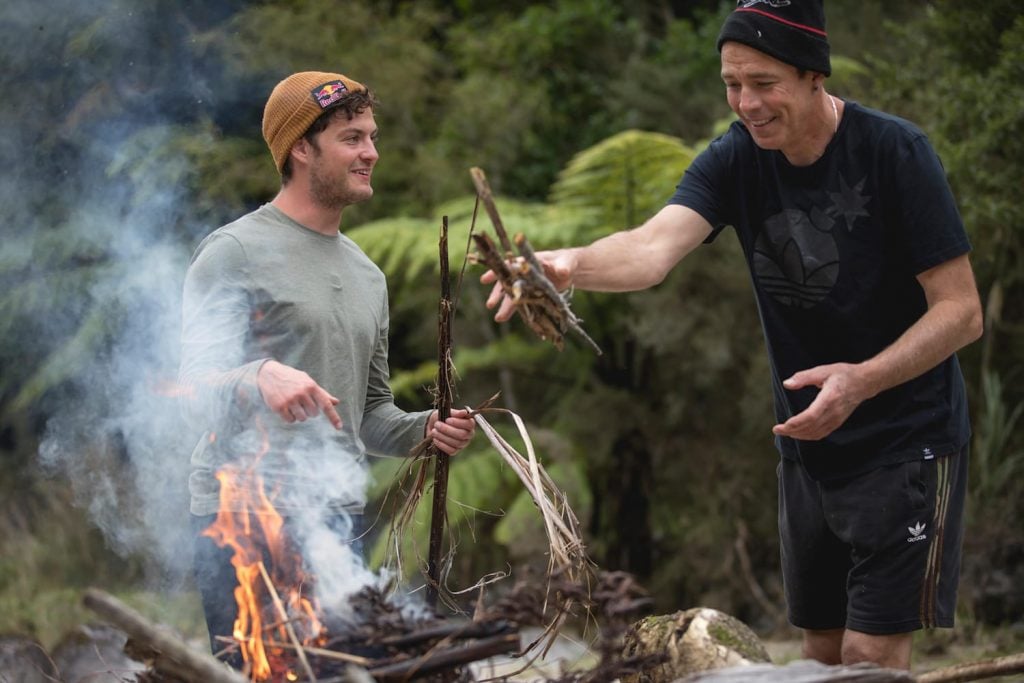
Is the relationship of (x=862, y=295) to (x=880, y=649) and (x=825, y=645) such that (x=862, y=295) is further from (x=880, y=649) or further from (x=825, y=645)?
(x=825, y=645)

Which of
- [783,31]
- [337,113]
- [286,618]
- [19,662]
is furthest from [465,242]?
[286,618]

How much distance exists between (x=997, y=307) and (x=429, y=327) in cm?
435

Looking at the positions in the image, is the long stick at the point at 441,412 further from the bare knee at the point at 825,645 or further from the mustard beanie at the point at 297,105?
the bare knee at the point at 825,645

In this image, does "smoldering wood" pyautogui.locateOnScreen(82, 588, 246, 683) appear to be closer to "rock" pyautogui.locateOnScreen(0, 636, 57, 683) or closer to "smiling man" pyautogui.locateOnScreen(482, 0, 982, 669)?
"smiling man" pyautogui.locateOnScreen(482, 0, 982, 669)

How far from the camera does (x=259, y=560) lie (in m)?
3.33

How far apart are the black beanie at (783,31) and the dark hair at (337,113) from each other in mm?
1247

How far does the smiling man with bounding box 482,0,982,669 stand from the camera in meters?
3.32

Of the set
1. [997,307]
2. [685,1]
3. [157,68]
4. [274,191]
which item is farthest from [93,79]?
[685,1]

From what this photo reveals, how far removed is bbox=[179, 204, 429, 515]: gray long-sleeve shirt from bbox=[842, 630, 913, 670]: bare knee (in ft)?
4.98

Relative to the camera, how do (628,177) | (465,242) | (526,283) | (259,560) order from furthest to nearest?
(465,242) → (628,177) → (259,560) → (526,283)

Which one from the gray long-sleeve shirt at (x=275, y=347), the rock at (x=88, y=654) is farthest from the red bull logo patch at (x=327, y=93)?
the rock at (x=88, y=654)

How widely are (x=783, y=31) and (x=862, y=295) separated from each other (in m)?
0.84

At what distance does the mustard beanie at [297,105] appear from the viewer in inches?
147

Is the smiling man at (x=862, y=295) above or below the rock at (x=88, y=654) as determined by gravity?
above
